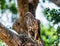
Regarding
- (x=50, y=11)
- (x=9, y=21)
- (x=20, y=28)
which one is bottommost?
(x=9, y=21)

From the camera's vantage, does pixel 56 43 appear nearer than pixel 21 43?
No

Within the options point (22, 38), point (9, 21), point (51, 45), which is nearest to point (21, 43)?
point (22, 38)

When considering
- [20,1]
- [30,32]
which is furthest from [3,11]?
[30,32]

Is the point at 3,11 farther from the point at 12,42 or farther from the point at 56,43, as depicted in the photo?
the point at 12,42

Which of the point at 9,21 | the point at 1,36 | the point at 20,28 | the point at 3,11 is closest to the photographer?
the point at 1,36

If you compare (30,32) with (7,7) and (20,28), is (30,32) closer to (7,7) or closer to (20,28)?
(20,28)

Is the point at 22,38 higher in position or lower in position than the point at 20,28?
higher

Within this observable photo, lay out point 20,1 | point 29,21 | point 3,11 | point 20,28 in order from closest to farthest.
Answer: point 29,21, point 20,28, point 20,1, point 3,11

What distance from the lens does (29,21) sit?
4.31 feet

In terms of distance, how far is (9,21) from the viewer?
3125 millimetres

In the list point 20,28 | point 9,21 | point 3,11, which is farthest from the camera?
point 3,11

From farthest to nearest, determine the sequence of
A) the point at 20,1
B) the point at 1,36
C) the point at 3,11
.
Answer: the point at 3,11
the point at 20,1
the point at 1,36

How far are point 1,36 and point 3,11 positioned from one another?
2.22 m

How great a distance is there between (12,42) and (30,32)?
0.55 ft
